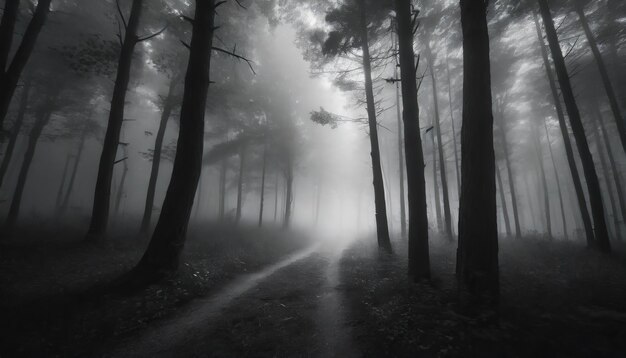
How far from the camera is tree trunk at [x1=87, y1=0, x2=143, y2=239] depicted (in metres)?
9.19

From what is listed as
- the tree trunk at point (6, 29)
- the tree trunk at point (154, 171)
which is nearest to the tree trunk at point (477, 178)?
the tree trunk at point (6, 29)

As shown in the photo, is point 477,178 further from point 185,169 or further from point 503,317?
point 185,169

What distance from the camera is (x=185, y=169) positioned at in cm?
629

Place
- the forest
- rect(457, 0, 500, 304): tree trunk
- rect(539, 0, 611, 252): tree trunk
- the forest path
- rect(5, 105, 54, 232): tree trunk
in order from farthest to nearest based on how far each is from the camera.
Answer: rect(5, 105, 54, 232): tree trunk < rect(539, 0, 611, 252): tree trunk < rect(457, 0, 500, 304): tree trunk < the forest < the forest path

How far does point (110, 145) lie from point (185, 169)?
215 inches

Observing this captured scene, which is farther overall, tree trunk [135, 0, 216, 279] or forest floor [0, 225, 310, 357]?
tree trunk [135, 0, 216, 279]

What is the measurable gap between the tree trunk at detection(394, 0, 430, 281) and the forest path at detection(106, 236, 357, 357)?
7.94 feet

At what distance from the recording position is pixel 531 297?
5.16m

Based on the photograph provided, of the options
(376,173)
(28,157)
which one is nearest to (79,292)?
(376,173)

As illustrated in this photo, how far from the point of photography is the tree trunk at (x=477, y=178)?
15.0 ft

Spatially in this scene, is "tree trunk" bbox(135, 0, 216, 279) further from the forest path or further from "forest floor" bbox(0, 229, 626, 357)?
the forest path

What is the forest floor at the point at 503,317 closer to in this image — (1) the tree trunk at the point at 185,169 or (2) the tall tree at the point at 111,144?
(1) the tree trunk at the point at 185,169

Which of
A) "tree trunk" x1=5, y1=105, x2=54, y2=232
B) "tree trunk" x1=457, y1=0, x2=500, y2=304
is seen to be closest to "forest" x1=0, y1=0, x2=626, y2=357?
"tree trunk" x1=457, y1=0, x2=500, y2=304

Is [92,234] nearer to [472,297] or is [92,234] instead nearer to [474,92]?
[472,297]
